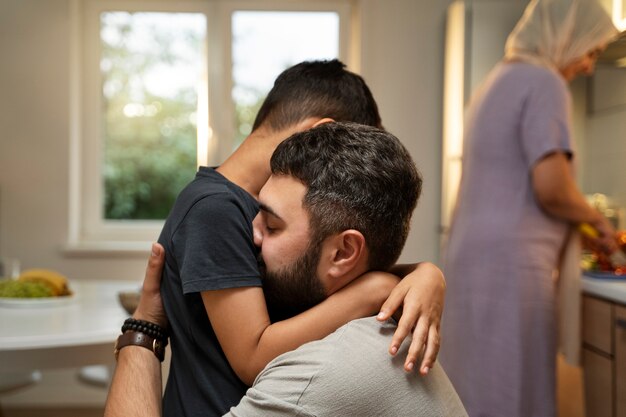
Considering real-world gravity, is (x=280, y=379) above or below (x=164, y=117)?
below

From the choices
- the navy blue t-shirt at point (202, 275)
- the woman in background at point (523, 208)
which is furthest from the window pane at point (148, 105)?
the navy blue t-shirt at point (202, 275)

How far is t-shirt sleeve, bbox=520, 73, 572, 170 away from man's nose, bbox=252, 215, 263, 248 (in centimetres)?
134

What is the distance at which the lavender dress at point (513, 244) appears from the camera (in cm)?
213

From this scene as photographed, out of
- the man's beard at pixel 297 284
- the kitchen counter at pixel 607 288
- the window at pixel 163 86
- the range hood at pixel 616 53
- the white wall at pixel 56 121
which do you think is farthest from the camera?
the window at pixel 163 86

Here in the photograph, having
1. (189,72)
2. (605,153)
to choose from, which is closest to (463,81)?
(605,153)

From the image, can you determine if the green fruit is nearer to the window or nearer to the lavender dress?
the lavender dress

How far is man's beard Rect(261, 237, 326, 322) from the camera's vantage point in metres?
0.94

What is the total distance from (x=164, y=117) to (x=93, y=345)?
2.57m

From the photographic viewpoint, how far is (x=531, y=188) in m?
2.15

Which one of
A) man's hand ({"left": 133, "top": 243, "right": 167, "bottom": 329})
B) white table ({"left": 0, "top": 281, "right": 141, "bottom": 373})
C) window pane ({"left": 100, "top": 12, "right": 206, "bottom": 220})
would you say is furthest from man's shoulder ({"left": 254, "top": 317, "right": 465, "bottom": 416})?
window pane ({"left": 100, "top": 12, "right": 206, "bottom": 220})

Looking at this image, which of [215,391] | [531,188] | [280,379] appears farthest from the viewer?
[531,188]

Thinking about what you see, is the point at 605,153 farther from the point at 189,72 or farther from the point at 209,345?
the point at 189,72

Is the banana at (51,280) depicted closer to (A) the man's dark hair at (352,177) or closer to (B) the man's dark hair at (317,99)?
(B) the man's dark hair at (317,99)

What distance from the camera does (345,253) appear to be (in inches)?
37.2
